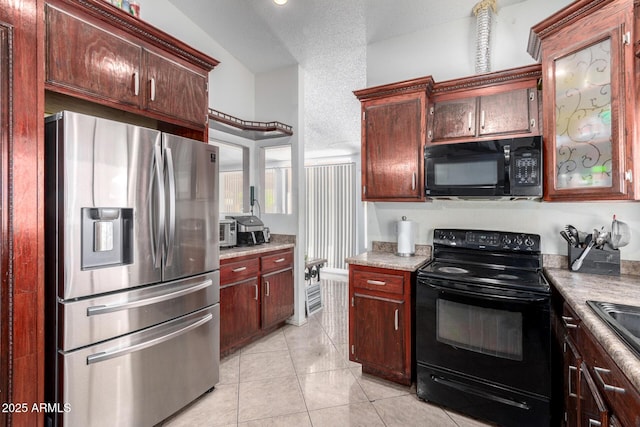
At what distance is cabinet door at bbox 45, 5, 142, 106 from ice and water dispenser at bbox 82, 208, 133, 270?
669mm

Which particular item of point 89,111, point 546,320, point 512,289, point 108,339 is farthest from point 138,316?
point 546,320

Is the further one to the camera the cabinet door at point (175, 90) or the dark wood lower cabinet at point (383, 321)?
the dark wood lower cabinet at point (383, 321)

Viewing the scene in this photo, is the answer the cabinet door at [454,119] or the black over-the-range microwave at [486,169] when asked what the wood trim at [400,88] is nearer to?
the cabinet door at [454,119]

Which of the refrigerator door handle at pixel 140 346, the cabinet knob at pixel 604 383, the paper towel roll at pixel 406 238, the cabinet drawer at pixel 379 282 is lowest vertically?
the refrigerator door handle at pixel 140 346

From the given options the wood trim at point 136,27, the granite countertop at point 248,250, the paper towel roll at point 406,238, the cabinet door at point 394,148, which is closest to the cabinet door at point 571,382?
the paper towel roll at point 406,238

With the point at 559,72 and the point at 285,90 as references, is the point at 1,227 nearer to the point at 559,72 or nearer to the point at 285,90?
the point at 285,90

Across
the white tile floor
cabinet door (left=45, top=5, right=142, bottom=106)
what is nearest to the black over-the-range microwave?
the white tile floor

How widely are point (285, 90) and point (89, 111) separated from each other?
2040mm

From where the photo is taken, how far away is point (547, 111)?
6.14ft

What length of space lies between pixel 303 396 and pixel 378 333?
0.70 meters

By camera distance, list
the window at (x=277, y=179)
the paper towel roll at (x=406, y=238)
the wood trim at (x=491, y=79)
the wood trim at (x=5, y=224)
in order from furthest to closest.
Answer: the window at (x=277, y=179), the paper towel roll at (x=406, y=238), the wood trim at (x=491, y=79), the wood trim at (x=5, y=224)

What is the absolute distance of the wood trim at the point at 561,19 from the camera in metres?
1.58

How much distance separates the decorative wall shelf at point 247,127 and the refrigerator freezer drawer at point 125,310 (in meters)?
1.56

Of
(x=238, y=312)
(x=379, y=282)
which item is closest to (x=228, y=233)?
(x=238, y=312)
